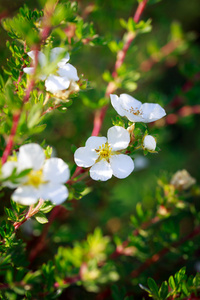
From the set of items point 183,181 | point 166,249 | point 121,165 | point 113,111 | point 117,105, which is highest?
point 117,105

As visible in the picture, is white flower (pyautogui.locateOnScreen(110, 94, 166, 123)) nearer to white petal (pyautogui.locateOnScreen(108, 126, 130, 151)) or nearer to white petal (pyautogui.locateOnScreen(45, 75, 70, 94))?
white petal (pyautogui.locateOnScreen(108, 126, 130, 151))

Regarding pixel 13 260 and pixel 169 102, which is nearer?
pixel 13 260

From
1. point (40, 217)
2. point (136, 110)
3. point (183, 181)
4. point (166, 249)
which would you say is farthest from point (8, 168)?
point (166, 249)

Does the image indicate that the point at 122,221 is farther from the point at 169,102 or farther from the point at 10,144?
the point at 10,144

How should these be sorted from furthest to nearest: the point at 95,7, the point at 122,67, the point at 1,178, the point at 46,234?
the point at 95,7 → the point at 46,234 → the point at 122,67 → the point at 1,178

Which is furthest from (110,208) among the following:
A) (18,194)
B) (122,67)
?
(18,194)

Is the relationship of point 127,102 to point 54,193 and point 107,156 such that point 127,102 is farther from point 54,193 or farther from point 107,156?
point 54,193

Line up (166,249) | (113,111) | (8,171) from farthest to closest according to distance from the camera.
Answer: (113,111) → (166,249) → (8,171)
